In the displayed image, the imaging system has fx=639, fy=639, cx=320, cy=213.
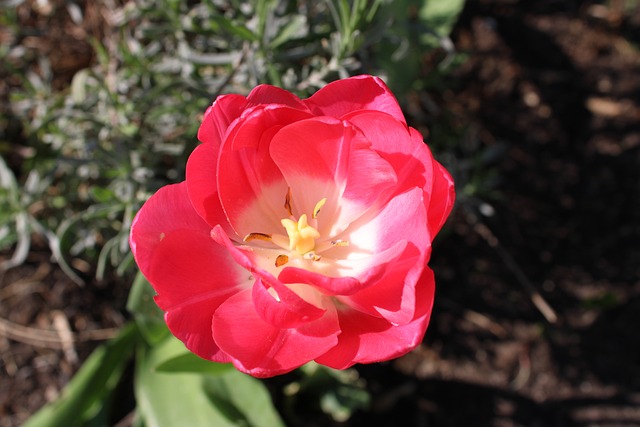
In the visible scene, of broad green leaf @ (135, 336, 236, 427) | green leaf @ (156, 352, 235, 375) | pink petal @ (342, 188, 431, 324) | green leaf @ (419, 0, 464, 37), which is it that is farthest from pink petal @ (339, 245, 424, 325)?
green leaf @ (419, 0, 464, 37)

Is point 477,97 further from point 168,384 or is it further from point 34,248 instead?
point 34,248

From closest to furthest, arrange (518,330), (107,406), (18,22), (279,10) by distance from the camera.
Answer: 1. (279,10)
2. (107,406)
3. (18,22)
4. (518,330)

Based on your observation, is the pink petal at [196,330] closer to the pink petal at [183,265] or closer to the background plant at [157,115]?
the pink petal at [183,265]

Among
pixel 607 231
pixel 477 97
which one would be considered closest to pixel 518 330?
pixel 607 231

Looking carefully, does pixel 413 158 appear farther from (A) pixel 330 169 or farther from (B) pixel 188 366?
Result: (B) pixel 188 366

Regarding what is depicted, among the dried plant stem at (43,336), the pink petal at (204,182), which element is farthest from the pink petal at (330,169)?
the dried plant stem at (43,336)

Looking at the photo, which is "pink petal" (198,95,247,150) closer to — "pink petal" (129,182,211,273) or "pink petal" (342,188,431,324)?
"pink petal" (129,182,211,273)
